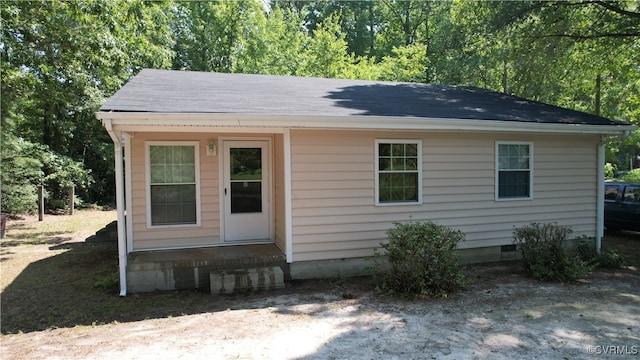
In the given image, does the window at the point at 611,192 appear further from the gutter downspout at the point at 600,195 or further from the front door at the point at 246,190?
the front door at the point at 246,190

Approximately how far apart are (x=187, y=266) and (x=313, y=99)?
3.52 meters

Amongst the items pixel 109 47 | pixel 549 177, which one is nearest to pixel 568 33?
pixel 549 177

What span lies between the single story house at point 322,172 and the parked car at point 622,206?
9.47 feet

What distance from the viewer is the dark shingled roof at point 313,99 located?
5.96m

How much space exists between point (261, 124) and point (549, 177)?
584cm

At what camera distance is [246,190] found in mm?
7504

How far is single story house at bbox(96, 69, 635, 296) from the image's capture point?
19.9 feet

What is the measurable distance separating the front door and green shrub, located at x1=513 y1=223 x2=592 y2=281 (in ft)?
15.0

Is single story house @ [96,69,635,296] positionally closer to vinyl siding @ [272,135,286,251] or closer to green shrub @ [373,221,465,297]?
vinyl siding @ [272,135,286,251]

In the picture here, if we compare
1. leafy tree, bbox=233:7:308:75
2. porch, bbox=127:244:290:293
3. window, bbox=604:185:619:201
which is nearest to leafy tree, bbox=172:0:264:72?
leafy tree, bbox=233:7:308:75

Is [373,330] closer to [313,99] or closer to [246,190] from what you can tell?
[246,190]

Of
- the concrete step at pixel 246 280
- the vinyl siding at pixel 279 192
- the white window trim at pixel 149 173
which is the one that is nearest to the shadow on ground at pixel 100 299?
the concrete step at pixel 246 280

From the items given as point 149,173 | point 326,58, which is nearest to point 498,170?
point 149,173

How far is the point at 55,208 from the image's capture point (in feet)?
53.5
